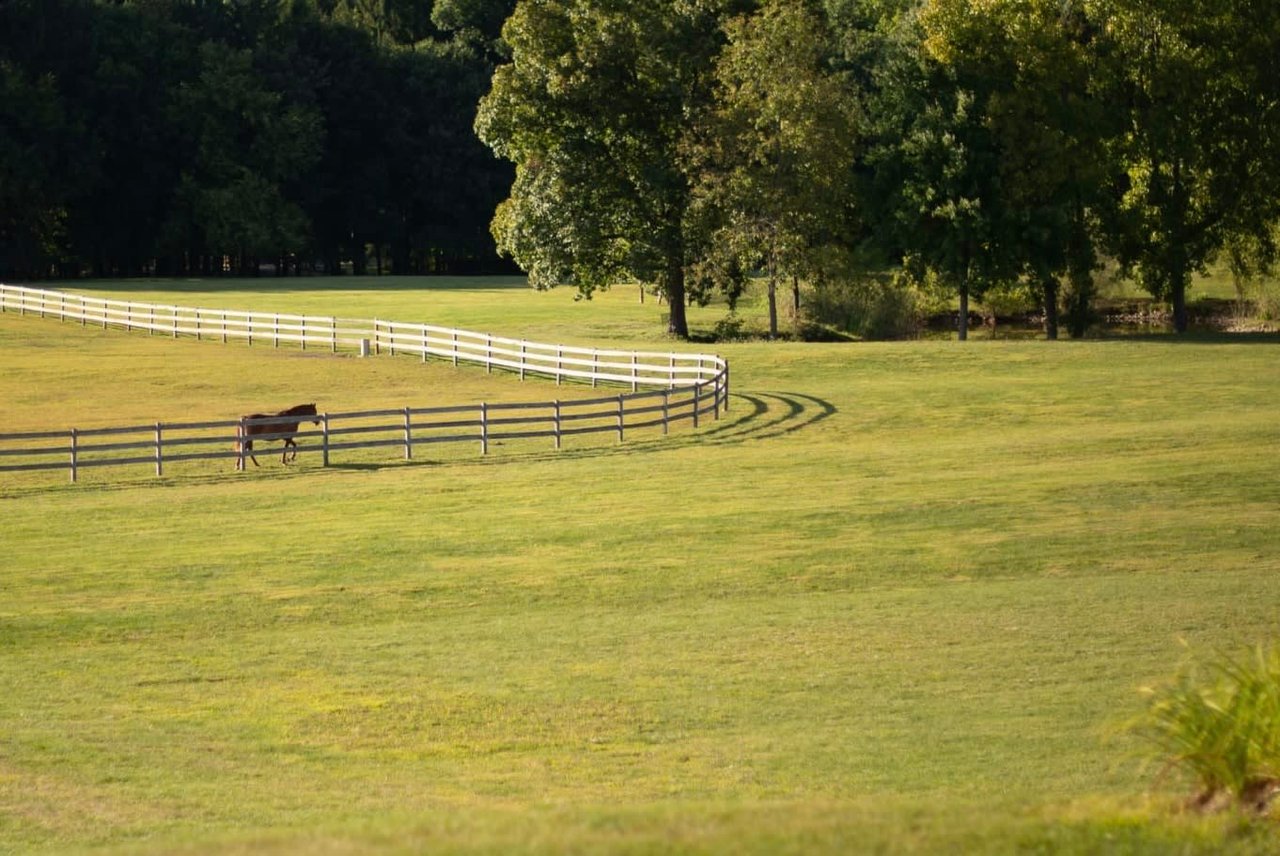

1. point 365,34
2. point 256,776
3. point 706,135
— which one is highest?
point 365,34

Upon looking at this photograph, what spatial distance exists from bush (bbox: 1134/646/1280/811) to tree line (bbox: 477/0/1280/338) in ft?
165

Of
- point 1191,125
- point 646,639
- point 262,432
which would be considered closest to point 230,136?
point 1191,125

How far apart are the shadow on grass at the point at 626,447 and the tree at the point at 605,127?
19.7 meters

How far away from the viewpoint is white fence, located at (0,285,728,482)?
31.8 metres

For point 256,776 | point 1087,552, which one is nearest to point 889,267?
point 1087,552

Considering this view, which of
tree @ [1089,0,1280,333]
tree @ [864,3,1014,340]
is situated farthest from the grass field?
tree @ [1089,0,1280,333]

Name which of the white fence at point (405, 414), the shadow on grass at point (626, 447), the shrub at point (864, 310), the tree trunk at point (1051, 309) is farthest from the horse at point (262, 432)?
the tree trunk at point (1051, 309)

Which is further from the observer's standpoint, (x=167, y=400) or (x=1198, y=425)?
(x=167, y=400)

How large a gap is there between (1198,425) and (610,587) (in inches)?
784

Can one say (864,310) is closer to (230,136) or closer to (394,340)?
(394,340)

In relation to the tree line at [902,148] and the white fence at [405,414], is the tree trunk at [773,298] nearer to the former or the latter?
the tree line at [902,148]

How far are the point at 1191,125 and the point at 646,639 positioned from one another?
162ft

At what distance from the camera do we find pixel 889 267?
67312mm

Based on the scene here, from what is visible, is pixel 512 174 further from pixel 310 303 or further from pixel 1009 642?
pixel 1009 642
